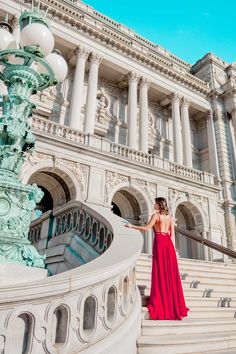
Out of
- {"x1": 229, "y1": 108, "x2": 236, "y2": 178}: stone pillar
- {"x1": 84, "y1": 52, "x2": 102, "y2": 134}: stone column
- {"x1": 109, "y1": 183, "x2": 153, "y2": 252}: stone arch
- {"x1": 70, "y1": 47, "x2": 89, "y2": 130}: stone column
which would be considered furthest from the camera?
{"x1": 229, "y1": 108, "x2": 236, "y2": 178}: stone pillar

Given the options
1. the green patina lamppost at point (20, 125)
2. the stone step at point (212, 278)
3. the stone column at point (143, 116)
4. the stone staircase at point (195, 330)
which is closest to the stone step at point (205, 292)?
the stone staircase at point (195, 330)

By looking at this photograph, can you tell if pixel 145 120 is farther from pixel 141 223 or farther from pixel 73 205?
pixel 73 205

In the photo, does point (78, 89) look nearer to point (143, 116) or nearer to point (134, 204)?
point (143, 116)

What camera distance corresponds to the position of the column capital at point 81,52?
20719mm

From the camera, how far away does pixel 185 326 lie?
4.29m

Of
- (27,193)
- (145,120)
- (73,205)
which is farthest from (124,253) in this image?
(145,120)

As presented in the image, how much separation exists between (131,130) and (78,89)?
4.51m

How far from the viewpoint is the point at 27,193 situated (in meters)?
5.09

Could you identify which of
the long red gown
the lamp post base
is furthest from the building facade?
the long red gown

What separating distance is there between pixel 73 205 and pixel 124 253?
4.15 m

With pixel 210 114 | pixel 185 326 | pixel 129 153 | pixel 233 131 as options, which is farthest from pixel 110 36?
pixel 185 326

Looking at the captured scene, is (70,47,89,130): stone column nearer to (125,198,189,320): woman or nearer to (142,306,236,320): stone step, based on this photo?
(125,198,189,320): woman

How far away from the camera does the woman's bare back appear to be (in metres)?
5.08

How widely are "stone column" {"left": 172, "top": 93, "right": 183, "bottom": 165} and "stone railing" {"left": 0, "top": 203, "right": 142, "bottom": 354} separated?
18.8 m
